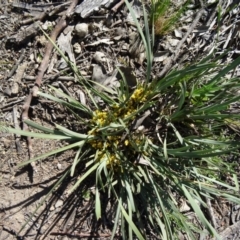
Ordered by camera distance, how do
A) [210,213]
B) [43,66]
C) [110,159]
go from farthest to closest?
[210,213]
[43,66]
[110,159]

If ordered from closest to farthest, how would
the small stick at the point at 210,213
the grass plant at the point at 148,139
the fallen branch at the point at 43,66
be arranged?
the grass plant at the point at 148,139 < the fallen branch at the point at 43,66 < the small stick at the point at 210,213

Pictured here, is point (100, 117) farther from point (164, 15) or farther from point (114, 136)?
point (164, 15)

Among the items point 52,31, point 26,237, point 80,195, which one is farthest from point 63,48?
point 26,237

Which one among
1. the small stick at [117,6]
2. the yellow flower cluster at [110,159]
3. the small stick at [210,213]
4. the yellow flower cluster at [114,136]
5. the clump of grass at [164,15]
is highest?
the small stick at [117,6]

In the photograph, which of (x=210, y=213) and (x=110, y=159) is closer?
(x=110, y=159)

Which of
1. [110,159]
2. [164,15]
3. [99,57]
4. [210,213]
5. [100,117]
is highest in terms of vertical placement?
[164,15]

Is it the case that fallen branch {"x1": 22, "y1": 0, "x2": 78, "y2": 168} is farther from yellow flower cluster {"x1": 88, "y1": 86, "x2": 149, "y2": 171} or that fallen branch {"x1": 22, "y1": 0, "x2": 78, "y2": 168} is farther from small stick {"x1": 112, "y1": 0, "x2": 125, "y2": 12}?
yellow flower cluster {"x1": 88, "y1": 86, "x2": 149, "y2": 171}

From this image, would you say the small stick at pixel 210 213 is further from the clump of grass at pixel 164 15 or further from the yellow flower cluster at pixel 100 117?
the clump of grass at pixel 164 15

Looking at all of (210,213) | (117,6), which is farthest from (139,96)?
(210,213)

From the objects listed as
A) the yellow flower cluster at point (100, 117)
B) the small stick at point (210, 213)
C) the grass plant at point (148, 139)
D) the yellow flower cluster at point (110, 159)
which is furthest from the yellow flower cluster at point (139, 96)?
the small stick at point (210, 213)

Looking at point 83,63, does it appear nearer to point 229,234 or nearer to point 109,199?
Result: point 109,199

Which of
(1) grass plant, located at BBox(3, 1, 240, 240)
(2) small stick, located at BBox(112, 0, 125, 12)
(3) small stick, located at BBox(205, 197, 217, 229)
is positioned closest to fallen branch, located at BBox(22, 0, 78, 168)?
(1) grass plant, located at BBox(3, 1, 240, 240)
